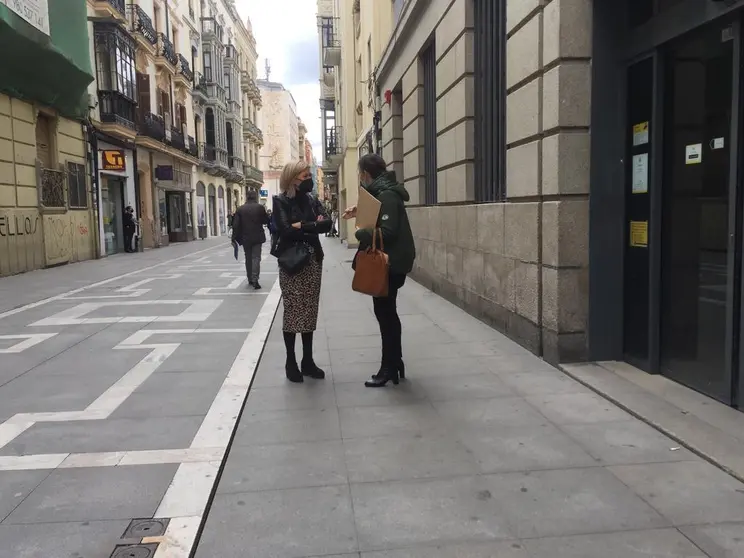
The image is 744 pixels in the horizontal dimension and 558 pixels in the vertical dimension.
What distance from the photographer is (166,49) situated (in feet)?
99.0

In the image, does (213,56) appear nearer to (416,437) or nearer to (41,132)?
(41,132)

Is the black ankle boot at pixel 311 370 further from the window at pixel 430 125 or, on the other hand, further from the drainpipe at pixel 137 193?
the drainpipe at pixel 137 193

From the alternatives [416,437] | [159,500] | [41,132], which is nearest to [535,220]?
[416,437]

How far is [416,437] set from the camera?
406 centimetres

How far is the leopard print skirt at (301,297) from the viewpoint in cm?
537

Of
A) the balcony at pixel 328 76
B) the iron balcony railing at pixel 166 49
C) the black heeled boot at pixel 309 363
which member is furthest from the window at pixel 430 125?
the balcony at pixel 328 76

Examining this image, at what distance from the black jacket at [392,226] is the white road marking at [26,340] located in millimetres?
4305

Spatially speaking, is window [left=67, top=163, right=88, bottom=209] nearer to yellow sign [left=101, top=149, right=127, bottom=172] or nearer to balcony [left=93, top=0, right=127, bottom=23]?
yellow sign [left=101, top=149, right=127, bottom=172]

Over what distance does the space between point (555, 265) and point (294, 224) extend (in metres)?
2.20

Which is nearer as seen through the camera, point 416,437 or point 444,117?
point 416,437

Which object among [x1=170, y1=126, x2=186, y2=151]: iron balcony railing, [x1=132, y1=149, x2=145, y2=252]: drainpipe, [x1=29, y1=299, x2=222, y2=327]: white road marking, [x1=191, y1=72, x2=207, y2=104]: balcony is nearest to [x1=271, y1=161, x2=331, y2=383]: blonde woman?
[x1=29, y1=299, x2=222, y2=327]: white road marking

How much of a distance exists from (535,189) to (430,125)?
236 inches

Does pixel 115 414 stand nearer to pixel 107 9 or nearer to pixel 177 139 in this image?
pixel 107 9

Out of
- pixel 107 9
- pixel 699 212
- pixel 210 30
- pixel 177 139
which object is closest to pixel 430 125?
pixel 699 212
